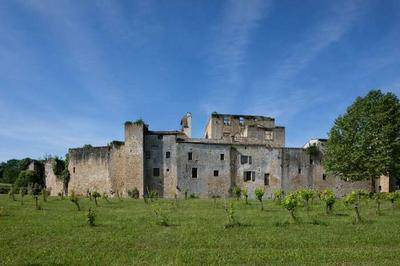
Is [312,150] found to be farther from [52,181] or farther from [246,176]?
[52,181]

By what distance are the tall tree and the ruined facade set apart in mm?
8377

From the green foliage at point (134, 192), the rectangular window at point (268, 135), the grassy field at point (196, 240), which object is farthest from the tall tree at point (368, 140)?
the green foliage at point (134, 192)

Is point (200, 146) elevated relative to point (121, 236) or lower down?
elevated

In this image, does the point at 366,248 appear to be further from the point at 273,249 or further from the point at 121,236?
the point at 121,236

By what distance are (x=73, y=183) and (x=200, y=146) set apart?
50.3 ft

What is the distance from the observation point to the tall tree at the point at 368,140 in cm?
3553

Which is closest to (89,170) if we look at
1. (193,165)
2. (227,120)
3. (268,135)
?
(193,165)

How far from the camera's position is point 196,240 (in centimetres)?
1493

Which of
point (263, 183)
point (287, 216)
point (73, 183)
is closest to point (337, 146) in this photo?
point (263, 183)

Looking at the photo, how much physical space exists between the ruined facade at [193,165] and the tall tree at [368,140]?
8.38 metres

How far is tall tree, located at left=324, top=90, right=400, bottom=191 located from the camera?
1399 inches

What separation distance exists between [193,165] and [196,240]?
96.1ft

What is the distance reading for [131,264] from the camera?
1178cm

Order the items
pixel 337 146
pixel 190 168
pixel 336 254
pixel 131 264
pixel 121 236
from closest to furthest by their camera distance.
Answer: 1. pixel 131 264
2. pixel 336 254
3. pixel 121 236
4. pixel 337 146
5. pixel 190 168
